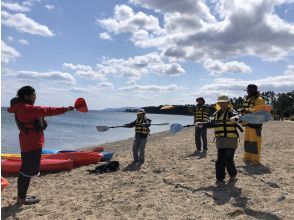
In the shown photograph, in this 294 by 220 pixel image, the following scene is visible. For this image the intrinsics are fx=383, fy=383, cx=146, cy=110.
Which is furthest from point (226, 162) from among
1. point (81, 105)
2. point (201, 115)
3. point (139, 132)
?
point (201, 115)

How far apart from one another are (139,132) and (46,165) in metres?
2.60

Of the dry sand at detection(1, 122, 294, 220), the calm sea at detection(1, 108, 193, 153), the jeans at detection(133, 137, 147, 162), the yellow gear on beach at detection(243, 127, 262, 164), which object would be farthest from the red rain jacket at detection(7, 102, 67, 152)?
the calm sea at detection(1, 108, 193, 153)

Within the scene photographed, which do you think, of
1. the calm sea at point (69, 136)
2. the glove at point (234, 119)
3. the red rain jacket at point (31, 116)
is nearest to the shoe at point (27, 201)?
the red rain jacket at point (31, 116)

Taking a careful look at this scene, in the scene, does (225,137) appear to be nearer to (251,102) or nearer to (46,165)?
(251,102)

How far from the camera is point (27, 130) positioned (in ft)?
18.9

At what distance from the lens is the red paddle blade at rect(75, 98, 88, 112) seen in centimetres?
579

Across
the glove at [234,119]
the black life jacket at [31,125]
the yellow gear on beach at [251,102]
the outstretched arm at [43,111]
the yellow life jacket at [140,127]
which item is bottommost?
the yellow life jacket at [140,127]

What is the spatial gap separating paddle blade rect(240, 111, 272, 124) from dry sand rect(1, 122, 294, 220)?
112cm

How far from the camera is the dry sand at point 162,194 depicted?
538cm

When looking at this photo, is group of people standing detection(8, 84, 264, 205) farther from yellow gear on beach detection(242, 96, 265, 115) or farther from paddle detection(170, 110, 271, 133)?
paddle detection(170, 110, 271, 133)

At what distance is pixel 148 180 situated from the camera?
7629 millimetres

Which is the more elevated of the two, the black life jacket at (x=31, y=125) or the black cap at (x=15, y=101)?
the black cap at (x=15, y=101)

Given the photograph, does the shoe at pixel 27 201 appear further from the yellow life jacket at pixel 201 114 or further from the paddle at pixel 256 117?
the yellow life jacket at pixel 201 114

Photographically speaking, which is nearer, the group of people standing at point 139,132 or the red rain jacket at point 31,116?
the red rain jacket at point 31,116
